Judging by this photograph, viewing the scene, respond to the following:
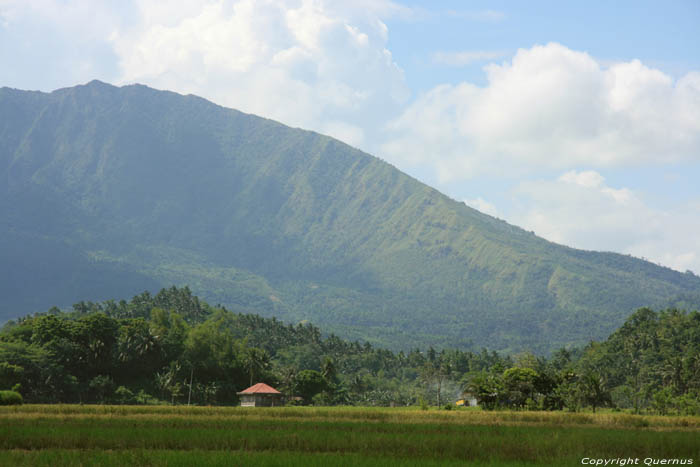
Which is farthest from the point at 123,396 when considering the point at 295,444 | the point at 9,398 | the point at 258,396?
the point at 295,444

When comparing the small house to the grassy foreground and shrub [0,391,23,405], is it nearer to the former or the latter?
shrub [0,391,23,405]

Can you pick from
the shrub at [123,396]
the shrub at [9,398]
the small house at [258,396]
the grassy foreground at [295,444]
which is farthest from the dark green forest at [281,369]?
the grassy foreground at [295,444]

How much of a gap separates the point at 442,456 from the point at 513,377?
56367mm

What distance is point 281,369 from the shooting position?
136 m

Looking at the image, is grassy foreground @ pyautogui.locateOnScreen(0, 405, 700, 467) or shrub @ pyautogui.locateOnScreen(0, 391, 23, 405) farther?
shrub @ pyautogui.locateOnScreen(0, 391, 23, 405)

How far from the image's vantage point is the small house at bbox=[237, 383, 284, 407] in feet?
351

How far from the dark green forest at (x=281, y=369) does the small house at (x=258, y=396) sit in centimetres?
637

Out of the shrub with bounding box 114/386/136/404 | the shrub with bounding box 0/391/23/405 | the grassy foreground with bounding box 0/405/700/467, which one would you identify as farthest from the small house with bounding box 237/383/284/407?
the grassy foreground with bounding box 0/405/700/467

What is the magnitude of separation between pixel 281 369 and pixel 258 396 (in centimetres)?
2834

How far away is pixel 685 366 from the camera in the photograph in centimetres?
12169

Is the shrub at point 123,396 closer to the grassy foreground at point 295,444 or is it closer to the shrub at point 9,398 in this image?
the shrub at point 9,398

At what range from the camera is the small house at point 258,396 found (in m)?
107

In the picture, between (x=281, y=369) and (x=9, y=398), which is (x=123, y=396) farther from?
(x=281, y=369)

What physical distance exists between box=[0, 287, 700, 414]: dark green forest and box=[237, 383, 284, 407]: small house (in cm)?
637
